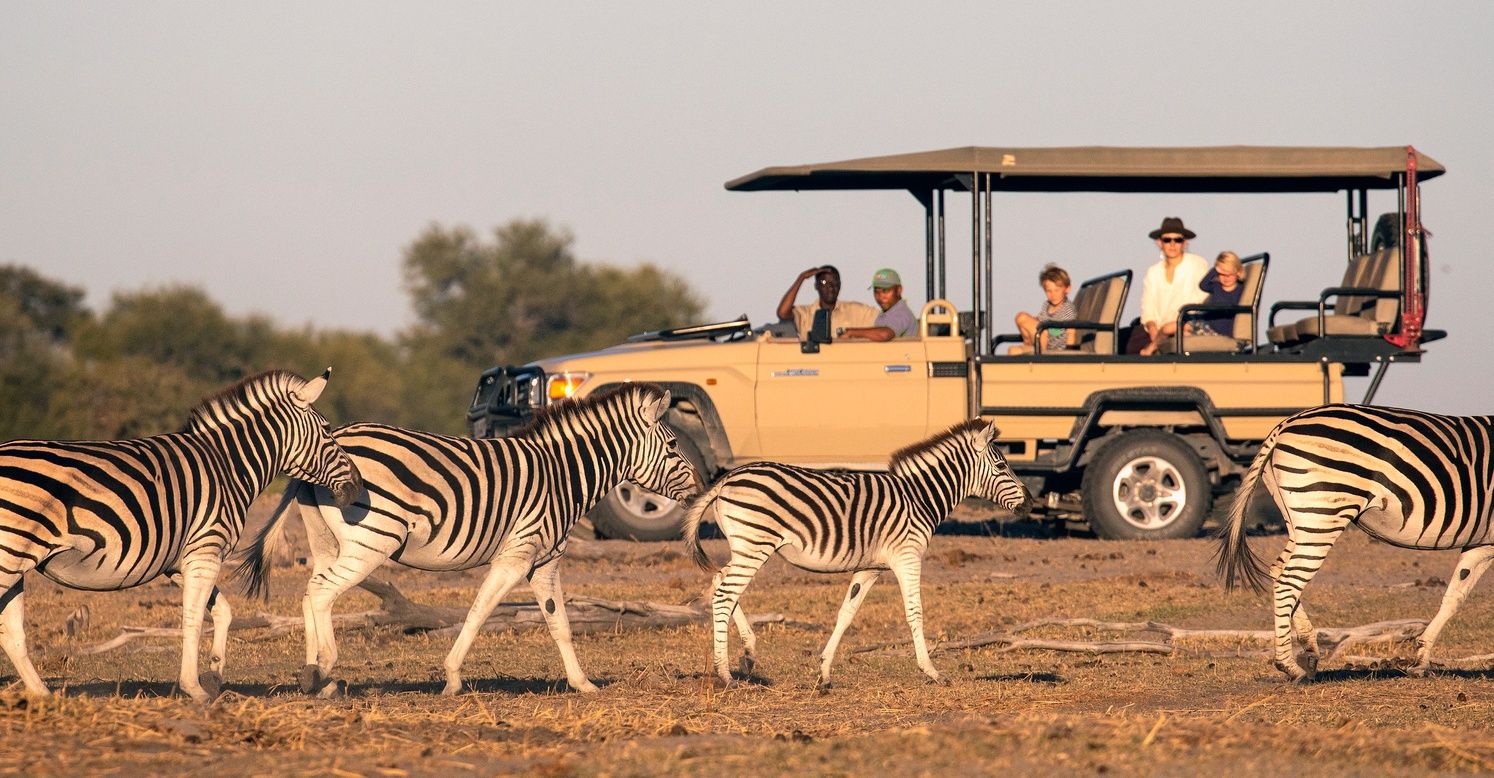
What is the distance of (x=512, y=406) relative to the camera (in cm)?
1627

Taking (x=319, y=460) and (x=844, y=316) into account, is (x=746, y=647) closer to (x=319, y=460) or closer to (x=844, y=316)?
(x=319, y=460)

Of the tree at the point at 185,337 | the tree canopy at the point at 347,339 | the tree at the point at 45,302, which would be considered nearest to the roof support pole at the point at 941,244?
the tree canopy at the point at 347,339

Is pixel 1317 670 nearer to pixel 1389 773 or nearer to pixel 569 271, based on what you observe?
pixel 1389 773

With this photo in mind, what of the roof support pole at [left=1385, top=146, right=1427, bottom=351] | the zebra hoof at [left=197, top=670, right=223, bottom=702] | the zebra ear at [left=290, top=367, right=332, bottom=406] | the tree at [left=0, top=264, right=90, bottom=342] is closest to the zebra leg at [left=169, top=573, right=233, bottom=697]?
the zebra hoof at [left=197, top=670, right=223, bottom=702]

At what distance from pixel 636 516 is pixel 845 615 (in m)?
6.84

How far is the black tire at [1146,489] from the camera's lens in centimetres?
1609

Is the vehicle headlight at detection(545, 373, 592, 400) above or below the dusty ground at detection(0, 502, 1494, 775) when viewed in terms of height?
above

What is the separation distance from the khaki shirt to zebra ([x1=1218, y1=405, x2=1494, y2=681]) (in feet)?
20.8

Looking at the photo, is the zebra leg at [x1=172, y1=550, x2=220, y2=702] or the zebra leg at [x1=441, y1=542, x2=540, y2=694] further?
the zebra leg at [x1=441, y1=542, x2=540, y2=694]

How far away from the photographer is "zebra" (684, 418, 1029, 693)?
9539 mm

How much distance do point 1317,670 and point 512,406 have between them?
834 centimetres

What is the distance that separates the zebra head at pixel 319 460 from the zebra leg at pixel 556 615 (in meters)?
1.07

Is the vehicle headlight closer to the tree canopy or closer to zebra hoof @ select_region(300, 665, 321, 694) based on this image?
zebra hoof @ select_region(300, 665, 321, 694)

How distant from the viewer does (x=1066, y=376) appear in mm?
15805
